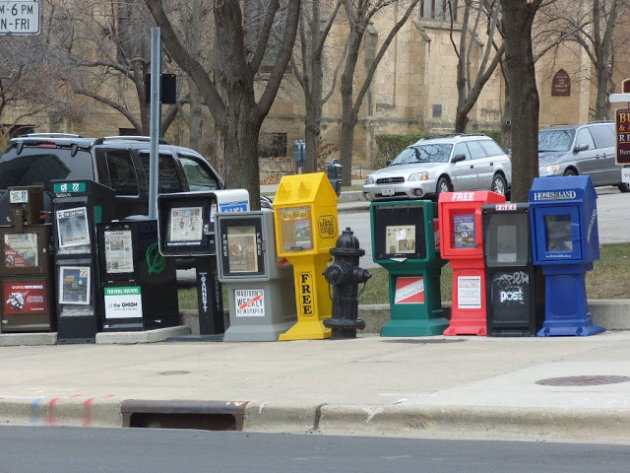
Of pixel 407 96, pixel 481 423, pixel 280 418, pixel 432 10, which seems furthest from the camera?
pixel 432 10

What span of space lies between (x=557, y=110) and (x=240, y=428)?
176 ft

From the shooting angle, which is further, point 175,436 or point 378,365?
point 378,365

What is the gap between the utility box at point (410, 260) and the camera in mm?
12172

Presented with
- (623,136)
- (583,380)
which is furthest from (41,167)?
(583,380)

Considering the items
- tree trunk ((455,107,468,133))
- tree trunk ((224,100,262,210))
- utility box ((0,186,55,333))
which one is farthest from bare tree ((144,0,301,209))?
tree trunk ((455,107,468,133))

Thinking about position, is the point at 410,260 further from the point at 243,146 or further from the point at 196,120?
the point at 196,120

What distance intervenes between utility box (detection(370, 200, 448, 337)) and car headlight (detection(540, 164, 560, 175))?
16.9m

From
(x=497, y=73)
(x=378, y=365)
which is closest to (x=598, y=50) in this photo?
(x=497, y=73)

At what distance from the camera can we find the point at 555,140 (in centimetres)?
3055

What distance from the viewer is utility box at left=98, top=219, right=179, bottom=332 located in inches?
510

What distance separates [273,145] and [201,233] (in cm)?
3568

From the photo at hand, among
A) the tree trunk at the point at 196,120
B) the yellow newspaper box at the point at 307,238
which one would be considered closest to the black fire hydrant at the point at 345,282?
the yellow newspaper box at the point at 307,238

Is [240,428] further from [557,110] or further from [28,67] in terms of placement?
[557,110]

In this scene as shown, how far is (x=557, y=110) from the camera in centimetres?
6044
